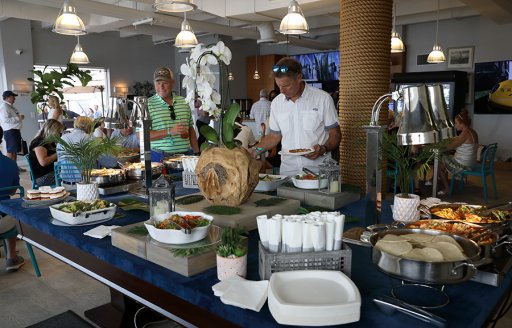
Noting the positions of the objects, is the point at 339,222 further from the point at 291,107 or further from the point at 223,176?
the point at 291,107

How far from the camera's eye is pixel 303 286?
121 centimetres

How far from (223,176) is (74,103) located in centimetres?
1380

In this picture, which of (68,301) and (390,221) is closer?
(390,221)

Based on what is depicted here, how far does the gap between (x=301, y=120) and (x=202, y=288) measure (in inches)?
81.7

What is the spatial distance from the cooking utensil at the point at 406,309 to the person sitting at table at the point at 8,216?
2.98 m

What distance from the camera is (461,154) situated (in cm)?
614

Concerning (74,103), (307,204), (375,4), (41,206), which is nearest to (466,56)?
(375,4)

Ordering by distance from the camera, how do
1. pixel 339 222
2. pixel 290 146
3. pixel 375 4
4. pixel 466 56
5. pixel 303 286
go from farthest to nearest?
pixel 466 56
pixel 290 146
pixel 375 4
pixel 339 222
pixel 303 286

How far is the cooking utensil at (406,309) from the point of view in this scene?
1088 millimetres

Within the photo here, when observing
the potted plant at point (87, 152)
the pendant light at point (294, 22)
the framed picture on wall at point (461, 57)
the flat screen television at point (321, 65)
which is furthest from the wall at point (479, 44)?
the potted plant at point (87, 152)

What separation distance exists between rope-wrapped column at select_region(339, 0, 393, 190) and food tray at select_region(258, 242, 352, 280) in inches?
62.3

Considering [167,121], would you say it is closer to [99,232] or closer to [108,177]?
[108,177]

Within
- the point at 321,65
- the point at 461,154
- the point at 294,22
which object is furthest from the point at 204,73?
the point at 321,65

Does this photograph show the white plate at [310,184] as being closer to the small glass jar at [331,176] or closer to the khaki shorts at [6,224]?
the small glass jar at [331,176]
